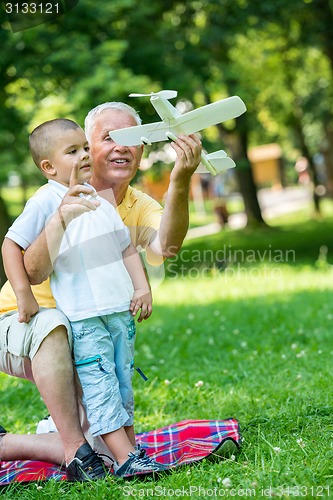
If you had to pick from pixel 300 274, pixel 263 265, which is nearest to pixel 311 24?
pixel 263 265

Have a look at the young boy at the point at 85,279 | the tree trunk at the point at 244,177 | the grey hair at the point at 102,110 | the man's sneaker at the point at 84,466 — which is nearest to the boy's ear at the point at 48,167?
the young boy at the point at 85,279

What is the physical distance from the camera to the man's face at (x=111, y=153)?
364 cm

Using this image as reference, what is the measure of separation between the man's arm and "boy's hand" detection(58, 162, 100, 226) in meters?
0.34

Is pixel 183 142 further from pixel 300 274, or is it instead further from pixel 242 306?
pixel 300 274

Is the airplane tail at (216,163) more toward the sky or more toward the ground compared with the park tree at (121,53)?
more toward the ground

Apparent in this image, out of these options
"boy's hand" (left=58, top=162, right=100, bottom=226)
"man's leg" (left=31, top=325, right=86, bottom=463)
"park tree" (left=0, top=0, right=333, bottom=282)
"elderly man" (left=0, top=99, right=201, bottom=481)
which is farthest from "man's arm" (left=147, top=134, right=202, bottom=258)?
"park tree" (left=0, top=0, right=333, bottom=282)

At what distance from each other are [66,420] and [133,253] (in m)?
0.83

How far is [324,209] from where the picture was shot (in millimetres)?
27016

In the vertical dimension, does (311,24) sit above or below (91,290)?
above

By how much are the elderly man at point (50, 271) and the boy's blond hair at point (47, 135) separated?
0.26 meters

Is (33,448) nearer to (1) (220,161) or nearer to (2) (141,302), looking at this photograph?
(2) (141,302)

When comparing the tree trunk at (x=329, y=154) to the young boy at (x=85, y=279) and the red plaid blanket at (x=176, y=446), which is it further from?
the young boy at (x=85, y=279)

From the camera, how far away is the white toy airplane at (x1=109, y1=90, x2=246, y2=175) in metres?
3.17

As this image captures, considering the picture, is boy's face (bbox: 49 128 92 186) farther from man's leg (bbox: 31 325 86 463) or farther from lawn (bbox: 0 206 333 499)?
lawn (bbox: 0 206 333 499)
